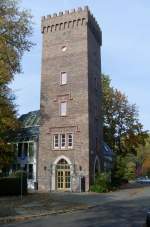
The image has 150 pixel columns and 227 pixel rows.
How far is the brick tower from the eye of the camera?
43.7 m

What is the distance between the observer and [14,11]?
104 ft

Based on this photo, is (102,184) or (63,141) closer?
(102,184)

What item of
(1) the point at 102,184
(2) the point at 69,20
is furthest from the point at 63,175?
(2) the point at 69,20

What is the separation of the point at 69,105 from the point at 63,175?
26.8 feet

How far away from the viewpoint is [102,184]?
41.9 m

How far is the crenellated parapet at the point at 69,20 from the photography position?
46.4 metres

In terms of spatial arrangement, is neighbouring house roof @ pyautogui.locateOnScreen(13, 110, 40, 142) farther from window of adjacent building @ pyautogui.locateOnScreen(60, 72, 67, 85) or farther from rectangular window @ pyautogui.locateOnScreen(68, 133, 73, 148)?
window of adjacent building @ pyautogui.locateOnScreen(60, 72, 67, 85)

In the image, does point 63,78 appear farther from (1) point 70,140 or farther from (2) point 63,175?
(2) point 63,175

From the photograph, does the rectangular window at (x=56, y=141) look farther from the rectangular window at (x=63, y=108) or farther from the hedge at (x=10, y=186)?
the hedge at (x=10, y=186)

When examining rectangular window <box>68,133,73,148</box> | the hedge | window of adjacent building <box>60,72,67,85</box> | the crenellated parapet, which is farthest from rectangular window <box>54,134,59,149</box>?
the crenellated parapet

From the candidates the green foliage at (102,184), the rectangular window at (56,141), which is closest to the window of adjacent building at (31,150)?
the rectangular window at (56,141)

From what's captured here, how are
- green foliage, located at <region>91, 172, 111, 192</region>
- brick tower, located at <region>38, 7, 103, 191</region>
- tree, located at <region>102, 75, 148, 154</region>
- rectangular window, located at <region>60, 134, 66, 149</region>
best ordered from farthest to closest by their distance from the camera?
tree, located at <region>102, 75, 148, 154</region>
rectangular window, located at <region>60, 134, 66, 149</region>
brick tower, located at <region>38, 7, 103, 191</region>
green foliage, located at <region>91, 172, 111, 192</region>

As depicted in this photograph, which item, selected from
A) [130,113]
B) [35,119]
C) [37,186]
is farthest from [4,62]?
[130,113]

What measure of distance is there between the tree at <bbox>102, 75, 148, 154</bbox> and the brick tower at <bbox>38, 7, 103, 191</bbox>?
14825mm
